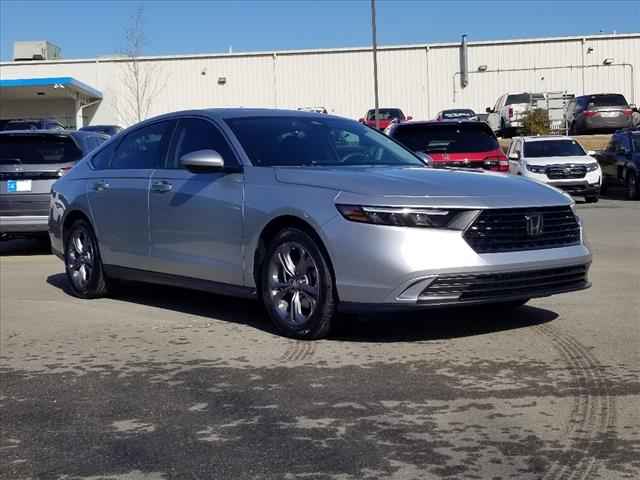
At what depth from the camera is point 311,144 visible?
7402 millimetres

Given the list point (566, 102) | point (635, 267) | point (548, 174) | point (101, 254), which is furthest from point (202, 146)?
point (566, 102)

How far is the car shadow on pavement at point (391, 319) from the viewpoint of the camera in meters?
6.74

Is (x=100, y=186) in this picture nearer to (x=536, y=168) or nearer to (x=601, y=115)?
(x=536, y=168)

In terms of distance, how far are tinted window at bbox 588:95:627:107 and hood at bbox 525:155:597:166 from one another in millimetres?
11735

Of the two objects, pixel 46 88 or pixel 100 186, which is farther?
pixel 46 88

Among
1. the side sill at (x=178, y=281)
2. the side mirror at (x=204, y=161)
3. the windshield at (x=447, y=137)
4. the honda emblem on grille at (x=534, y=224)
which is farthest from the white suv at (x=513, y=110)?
the honda emblem on grille at (x=534, y=224)

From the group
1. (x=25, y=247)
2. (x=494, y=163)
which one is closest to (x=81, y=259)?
(x=25, y=247)

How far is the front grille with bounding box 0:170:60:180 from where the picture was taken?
12.0 m

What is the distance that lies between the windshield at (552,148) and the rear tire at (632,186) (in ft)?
3.90

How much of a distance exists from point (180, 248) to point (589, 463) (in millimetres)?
4122

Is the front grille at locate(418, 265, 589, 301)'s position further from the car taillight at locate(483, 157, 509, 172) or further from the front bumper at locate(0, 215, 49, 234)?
the car taillight at locate(483, 157, 509, 172)

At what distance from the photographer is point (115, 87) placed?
2051 inches

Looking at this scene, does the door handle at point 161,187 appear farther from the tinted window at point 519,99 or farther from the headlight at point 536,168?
the tinted window at point 519,99

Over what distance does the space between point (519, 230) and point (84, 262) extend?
167 inches
